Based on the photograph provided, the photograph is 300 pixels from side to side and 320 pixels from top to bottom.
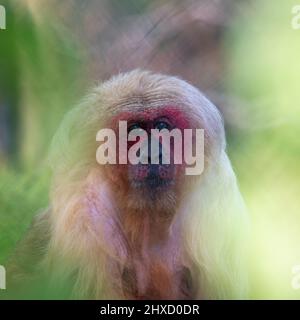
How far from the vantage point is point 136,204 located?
2275 millimetres

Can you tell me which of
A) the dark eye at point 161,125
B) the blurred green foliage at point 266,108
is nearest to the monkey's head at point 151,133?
the dark eye at point 161,125

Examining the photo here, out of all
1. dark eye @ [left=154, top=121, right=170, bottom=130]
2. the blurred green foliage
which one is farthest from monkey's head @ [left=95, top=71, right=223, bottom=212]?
the blurred green foliage

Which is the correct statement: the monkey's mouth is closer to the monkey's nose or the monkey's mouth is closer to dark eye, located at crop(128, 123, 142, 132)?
the monkey's nose

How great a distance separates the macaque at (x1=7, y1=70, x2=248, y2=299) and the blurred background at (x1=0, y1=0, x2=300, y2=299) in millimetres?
52

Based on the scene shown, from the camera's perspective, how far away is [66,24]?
2.27 metres

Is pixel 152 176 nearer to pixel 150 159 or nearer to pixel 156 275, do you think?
pixel 150 159

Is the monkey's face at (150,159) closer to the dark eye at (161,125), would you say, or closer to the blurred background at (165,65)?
the dark eye at (161,125)

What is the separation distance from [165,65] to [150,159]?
13.8 inches

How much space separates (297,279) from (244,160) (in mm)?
508

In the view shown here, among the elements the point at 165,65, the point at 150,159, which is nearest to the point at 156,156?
the point at 150,159

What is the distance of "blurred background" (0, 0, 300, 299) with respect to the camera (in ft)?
7.45

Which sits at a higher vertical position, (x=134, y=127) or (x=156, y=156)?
(x=134, y=127)
